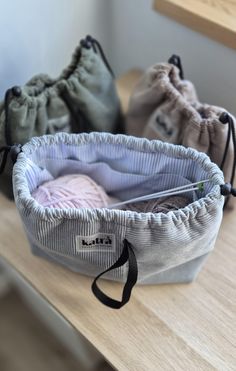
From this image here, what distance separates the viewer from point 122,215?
594mm

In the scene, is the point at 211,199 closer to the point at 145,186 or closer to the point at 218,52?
the point at 145,186

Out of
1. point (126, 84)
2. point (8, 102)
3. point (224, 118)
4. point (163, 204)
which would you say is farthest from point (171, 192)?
point (126, 84)

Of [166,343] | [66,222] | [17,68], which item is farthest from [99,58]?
[166,343]

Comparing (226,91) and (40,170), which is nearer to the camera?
(40,170)

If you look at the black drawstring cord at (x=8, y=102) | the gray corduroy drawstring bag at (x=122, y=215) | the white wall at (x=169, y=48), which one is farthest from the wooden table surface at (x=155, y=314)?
the white wall at (x=169, y=48)

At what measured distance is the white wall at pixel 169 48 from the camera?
88 centimetres

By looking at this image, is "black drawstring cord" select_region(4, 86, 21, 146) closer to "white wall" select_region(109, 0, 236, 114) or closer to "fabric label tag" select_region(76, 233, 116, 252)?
"fabric label tag" select_region(76, 233, 116, 252)

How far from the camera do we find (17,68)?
0.92 meters

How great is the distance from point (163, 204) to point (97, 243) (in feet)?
0.38

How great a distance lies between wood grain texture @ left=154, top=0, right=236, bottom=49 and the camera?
0.82 meters

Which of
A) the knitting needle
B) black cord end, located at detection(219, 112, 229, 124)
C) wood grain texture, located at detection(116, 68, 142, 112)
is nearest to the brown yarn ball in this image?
the knitting needle

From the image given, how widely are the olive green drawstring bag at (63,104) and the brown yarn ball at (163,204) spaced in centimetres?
18

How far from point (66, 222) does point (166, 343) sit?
0.66 ft

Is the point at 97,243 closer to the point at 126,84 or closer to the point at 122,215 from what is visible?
the point at 122,215
